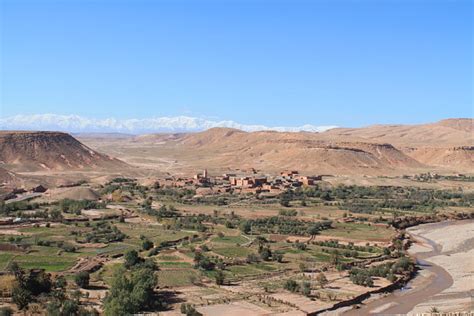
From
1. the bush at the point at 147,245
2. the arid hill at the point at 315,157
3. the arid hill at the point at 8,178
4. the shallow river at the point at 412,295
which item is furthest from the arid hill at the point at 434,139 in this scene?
the bush at the point at 147,245

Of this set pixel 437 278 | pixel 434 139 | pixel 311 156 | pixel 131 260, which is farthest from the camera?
pixel 434 139

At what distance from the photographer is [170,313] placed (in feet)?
78.5

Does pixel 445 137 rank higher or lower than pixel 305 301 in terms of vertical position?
higher

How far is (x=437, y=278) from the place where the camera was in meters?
33.0

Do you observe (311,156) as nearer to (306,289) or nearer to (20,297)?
(306,289)

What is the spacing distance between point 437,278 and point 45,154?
7678 cm

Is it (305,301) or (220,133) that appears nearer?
(305,301)

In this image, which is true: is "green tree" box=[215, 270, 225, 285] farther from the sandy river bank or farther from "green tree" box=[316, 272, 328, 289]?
the sandy river bank

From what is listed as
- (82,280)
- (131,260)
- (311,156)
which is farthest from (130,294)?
(311,156)

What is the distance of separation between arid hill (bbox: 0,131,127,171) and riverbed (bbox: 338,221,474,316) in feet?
206

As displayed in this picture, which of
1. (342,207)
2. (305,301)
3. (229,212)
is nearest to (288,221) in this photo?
(229,212)

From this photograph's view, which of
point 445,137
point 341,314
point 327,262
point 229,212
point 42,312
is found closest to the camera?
point 42,312

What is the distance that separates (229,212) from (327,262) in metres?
20.8

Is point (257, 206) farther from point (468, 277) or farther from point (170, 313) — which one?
point (170, 313)
